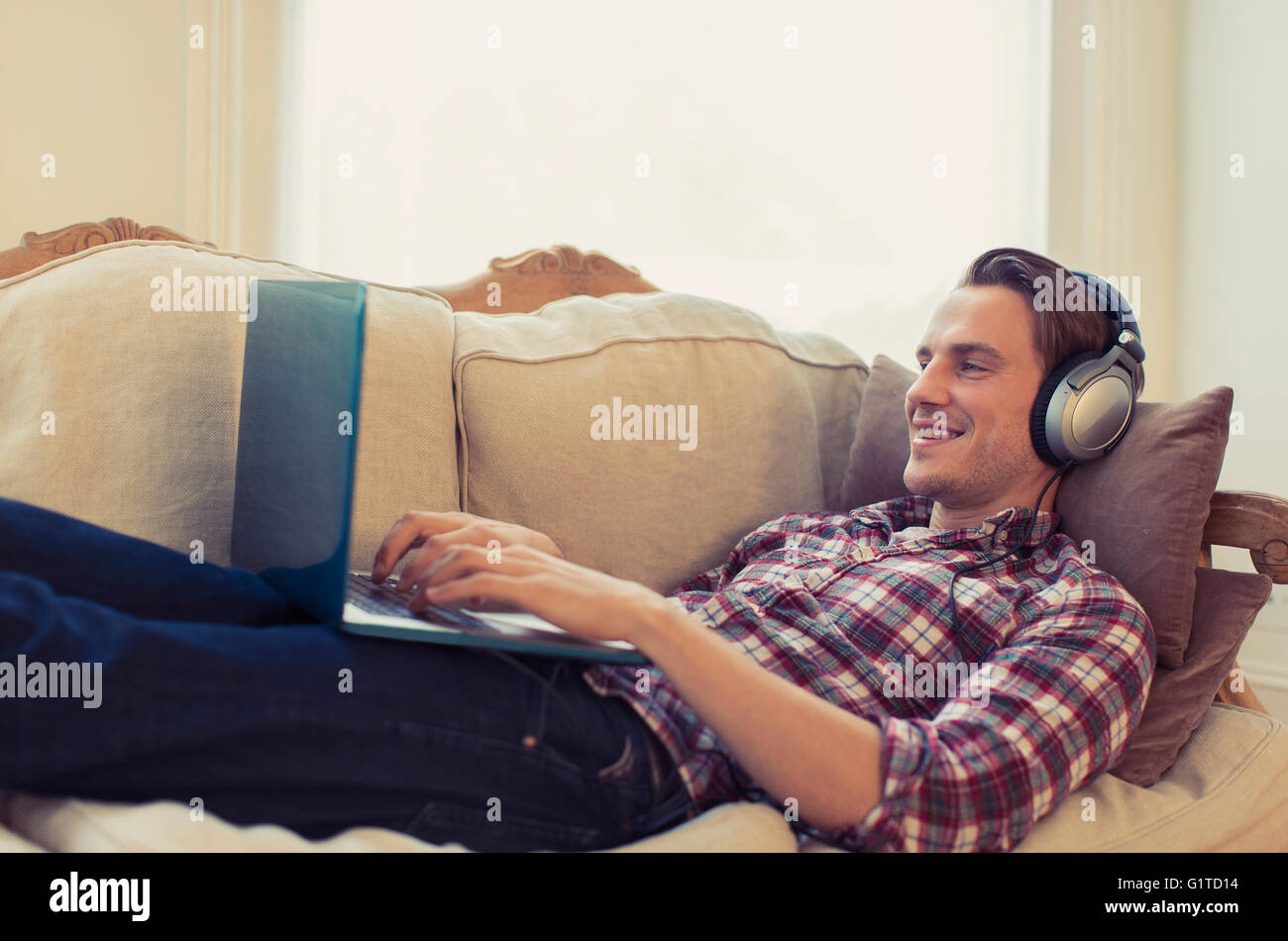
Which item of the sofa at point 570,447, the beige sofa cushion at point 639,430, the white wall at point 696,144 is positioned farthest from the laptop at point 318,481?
the white wall at point 696,144

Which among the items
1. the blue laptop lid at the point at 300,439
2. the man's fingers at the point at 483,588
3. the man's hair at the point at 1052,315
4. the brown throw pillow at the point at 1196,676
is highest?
the man's hair at the point at 1052,315

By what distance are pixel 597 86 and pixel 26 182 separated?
1189mm

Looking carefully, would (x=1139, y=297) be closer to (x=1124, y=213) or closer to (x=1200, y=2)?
(x=1124, y=213)

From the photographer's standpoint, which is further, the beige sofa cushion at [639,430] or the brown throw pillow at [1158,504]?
the beige sofa cushion at [639,430]

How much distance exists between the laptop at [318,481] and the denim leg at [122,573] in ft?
0.15

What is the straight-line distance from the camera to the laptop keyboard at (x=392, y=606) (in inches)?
32.0

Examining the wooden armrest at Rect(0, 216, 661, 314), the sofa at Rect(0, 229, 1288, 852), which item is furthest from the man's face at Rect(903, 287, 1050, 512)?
the wooden armrest at Rect(0, 216, 661, 314)

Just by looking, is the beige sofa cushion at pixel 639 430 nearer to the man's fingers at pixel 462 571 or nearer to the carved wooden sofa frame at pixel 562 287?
the carved wooden sofa frame at pixel 562 287

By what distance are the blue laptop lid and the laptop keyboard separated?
1.5 inches

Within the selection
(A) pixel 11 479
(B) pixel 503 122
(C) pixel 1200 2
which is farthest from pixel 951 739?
(C) pixel 1200 2

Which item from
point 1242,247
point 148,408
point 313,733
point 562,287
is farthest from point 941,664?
point 1242,247

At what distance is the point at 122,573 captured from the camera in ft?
2.96

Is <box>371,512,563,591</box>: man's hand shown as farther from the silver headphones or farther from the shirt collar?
the silver headphones

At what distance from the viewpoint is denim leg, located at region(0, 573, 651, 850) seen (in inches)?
27.2
